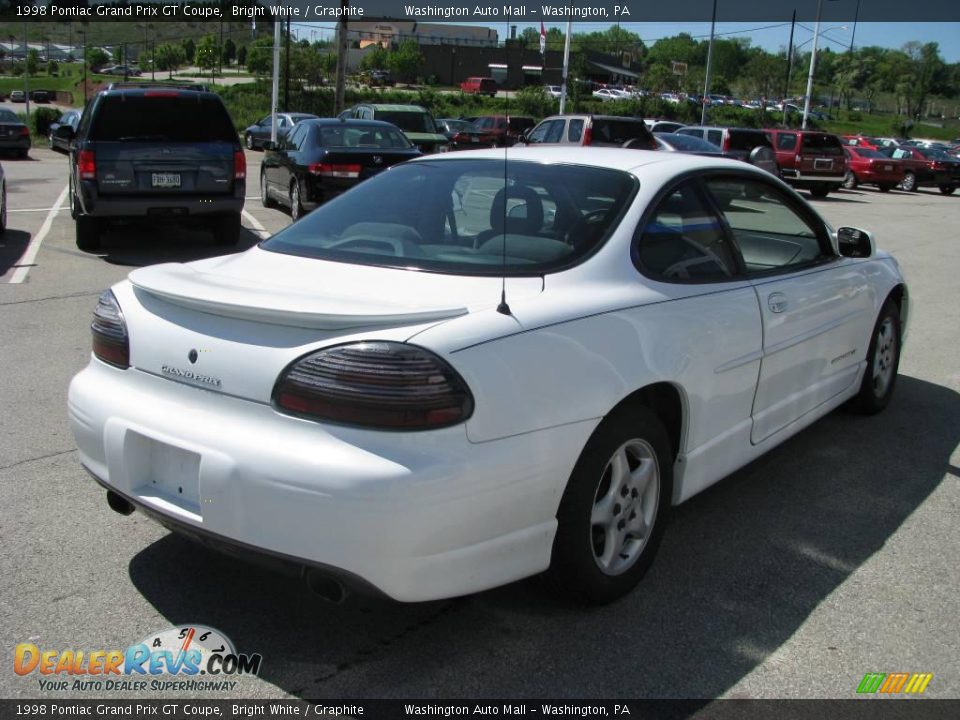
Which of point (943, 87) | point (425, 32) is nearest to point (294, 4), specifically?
point (425, 32)

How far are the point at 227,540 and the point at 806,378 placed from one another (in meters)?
2.82

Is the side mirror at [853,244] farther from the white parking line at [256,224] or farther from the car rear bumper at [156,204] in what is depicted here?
the white parking line at [256,224]

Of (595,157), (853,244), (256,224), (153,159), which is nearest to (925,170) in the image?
(256,224)

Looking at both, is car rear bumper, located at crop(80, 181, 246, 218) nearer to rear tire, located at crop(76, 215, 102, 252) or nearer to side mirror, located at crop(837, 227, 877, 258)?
rear tire, located at crop(76, 215, 102, 252)

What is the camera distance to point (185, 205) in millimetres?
10375

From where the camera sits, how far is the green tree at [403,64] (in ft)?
164

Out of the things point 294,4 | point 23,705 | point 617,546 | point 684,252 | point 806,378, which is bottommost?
point 23,705

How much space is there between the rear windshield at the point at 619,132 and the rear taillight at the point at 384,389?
17755 millimetres

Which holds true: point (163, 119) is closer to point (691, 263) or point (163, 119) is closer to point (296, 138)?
point (296, 138)

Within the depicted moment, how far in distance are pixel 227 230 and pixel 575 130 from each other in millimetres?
10715

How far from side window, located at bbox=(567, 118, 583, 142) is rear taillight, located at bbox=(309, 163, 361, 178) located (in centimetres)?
851

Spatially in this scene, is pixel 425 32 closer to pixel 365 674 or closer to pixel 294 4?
pixel 294 4

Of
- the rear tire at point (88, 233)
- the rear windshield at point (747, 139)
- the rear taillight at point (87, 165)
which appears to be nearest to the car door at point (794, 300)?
the rear taillight at point (87, 165)

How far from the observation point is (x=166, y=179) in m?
10.2
